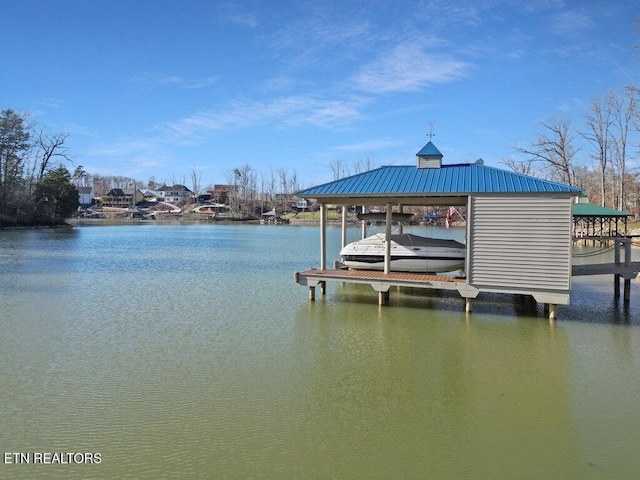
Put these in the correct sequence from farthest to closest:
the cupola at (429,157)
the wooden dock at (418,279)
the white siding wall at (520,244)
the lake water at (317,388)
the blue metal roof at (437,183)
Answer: the cupola at (429,157), the wooden dock at (418,279), the blue metal roof at (437,183), the white siding wall at (520,244), the lake water at (317,388)

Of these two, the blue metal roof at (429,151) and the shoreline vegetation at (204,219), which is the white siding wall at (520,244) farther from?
the shoreline vegetation at (204,219)

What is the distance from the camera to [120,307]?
12.2 m

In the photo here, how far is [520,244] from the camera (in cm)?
1076

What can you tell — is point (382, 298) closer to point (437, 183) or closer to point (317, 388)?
point (437, 183)

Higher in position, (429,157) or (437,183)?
(429,157)

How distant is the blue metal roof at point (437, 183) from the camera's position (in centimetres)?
1091

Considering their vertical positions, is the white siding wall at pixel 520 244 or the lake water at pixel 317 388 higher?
the white siding wall at pixel 520 244

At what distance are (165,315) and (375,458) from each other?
7764mm

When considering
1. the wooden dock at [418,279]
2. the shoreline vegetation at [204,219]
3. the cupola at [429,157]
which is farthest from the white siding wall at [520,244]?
the shoreline vegetation at [204,219]

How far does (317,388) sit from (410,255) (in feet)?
A: 23.1

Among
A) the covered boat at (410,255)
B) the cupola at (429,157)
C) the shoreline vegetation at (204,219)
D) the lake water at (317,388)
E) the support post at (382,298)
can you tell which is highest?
the cupola at (429,157)

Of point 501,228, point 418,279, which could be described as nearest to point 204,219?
point 418,279

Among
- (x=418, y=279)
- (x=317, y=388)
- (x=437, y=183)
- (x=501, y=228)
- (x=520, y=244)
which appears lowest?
(x=317, y=388)

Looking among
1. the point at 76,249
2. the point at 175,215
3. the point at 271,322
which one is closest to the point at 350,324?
the point at 271,322
